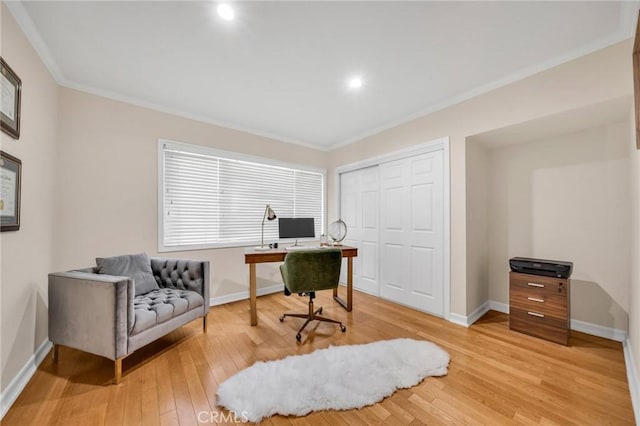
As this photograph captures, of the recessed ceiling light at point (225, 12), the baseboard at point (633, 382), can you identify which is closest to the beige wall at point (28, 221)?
the recessed ceiling light at point (225, 12)

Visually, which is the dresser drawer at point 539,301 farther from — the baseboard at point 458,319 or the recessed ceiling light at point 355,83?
the recessed ceiling light at point 355,83

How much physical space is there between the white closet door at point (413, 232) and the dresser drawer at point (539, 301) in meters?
0.70

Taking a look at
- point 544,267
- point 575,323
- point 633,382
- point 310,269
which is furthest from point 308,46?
point 575,323

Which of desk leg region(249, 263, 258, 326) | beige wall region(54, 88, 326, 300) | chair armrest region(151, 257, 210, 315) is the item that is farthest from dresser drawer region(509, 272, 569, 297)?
beige wall region(54, 88, 326, 300)

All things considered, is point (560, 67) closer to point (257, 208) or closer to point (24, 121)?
point (257, 208)

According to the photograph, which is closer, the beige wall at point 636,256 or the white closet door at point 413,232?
the beige wall at point 636,256

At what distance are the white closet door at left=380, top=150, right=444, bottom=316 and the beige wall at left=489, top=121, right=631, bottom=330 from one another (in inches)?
35.2

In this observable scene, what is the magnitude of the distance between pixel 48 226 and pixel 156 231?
87 centimetres

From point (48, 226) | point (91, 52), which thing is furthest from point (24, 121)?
point (48, 226)

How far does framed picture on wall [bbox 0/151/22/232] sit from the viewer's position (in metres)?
1.50

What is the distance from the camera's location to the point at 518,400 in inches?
62.2

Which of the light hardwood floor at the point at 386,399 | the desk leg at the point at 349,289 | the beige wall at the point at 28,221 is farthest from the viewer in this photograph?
the desk leg at the point at 349,289

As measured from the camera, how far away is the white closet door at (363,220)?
3.77m

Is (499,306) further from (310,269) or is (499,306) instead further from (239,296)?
(239,296)
